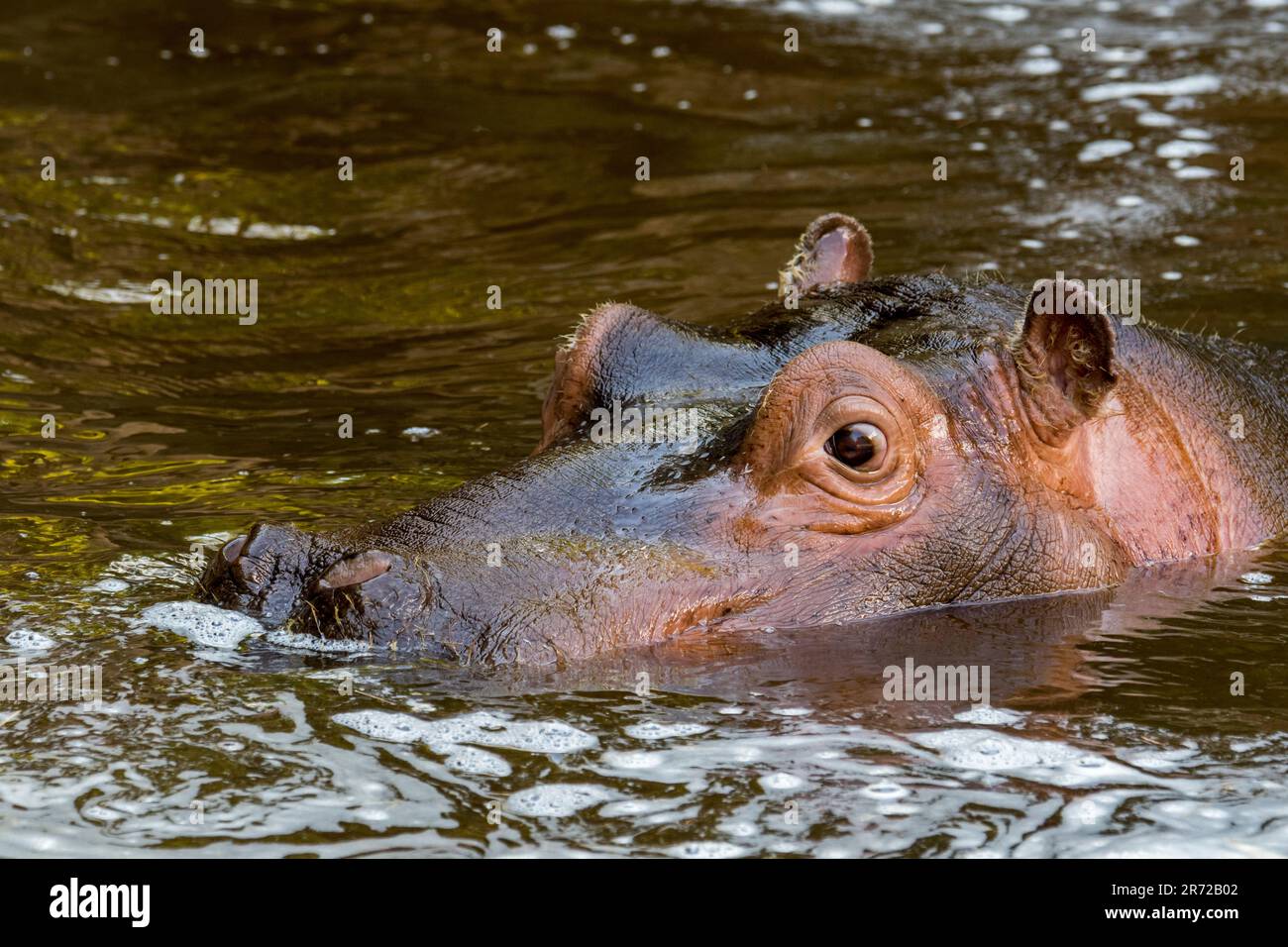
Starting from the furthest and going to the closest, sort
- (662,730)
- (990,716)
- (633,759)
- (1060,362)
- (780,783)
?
(1060,362) → (990,716) → (662,730) → (633,759) → (780,783)

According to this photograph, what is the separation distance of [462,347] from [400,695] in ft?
17.7

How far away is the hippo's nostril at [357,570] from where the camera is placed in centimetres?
542

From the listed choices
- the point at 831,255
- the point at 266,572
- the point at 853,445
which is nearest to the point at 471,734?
the point at 266,572

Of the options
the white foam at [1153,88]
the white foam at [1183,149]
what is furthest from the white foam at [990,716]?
the white foam at [1153,88]

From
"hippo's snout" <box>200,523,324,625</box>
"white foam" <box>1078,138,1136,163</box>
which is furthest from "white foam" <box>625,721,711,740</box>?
"white foam" <box>1078,138,1136,163</box>

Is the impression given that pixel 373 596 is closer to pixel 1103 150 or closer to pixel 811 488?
pixel 811 488

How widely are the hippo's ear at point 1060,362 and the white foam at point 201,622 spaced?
2.56 m

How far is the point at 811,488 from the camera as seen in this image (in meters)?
6.06

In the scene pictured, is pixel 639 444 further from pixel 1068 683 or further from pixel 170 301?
pixel 170 301

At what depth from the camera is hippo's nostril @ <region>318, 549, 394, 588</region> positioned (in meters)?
5.42

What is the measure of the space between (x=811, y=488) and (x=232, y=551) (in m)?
1.76

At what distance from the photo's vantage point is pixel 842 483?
19.9 feet

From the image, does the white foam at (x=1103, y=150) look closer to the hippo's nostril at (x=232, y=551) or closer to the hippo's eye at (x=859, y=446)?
the hippo's eye at (x=859, y=446)
